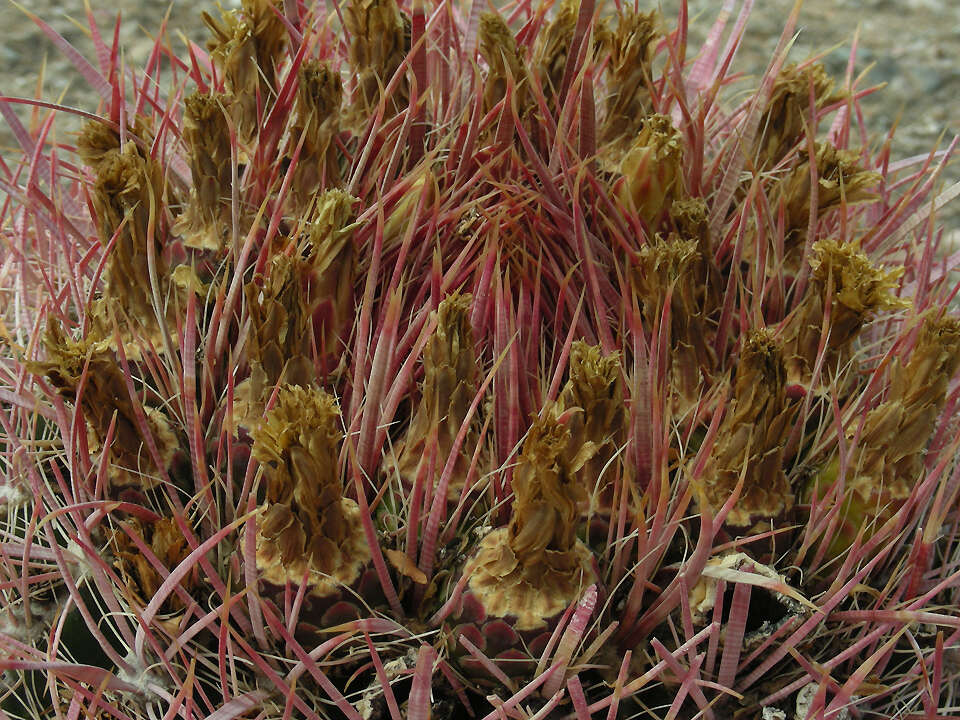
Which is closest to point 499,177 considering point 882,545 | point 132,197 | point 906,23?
point 132,197

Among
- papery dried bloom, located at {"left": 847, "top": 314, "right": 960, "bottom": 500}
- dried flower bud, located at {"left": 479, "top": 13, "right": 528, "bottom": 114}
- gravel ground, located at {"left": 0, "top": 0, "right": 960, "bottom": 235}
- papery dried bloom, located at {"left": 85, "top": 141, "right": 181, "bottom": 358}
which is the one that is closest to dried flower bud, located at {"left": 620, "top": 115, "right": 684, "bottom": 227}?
dried flower bud, located at {"left": 479, "top": 13, "right": 528, "bottom": 114}

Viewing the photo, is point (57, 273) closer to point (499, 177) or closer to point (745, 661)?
point (499, 177)

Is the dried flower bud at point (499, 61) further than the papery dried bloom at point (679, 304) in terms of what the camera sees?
Yes

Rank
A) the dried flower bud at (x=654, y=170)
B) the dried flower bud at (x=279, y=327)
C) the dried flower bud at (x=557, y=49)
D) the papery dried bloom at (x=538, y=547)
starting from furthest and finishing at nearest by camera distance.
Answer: the dried flower bud at (x=557, y=49) → the dried flower bud at (x=654, y=170) → the dried flower bud at (x=279, y=327) → the papery dried bloom at (x=538, y=547)

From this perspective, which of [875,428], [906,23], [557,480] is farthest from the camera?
[906,23]

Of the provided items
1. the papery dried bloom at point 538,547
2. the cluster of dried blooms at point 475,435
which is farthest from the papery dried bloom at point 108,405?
the papery dried bloom at point 538,547

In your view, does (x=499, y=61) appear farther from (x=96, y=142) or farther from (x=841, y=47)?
(x=841, y=47)

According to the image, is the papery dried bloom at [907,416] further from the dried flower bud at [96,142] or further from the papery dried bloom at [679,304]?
the dried flower bud at [96,142]

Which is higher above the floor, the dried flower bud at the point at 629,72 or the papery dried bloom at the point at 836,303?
the dried flower bud at the point at 629,72
